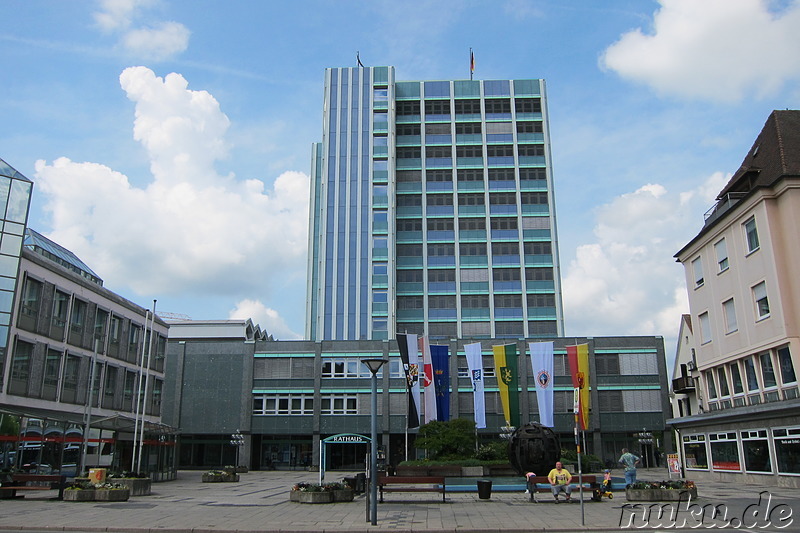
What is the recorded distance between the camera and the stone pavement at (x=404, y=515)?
18.2m

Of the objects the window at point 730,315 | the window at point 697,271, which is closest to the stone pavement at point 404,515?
the window at point 730,315

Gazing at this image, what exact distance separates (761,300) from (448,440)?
58.9 feet

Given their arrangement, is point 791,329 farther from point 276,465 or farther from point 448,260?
point 448,260

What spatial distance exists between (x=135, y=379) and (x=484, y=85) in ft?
208

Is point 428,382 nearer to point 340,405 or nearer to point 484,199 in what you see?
point 340,405

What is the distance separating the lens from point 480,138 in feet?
300

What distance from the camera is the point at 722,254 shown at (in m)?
37.7

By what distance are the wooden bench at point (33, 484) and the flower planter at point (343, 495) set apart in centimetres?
1128

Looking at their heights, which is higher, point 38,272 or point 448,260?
point 448,260

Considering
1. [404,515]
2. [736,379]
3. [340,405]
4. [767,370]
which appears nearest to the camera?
[404,515]

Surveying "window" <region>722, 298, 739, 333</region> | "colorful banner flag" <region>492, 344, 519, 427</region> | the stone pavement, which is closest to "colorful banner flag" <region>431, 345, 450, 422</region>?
"colorful banner flag" <region>492, 344, 519, 427</region>

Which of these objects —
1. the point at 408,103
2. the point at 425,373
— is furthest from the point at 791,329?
the point at 408,103

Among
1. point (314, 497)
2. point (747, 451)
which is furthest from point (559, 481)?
point (747, 451)

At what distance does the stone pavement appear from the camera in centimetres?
1819
